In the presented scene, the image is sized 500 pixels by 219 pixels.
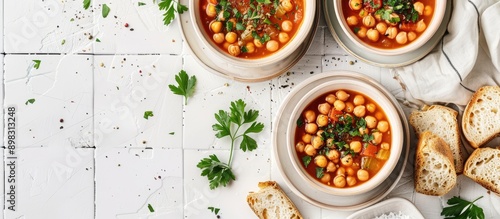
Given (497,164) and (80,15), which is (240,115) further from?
(497,164)

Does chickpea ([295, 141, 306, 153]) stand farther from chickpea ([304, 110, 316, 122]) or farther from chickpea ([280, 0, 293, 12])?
chickpea ([280, 0, 293, 12])

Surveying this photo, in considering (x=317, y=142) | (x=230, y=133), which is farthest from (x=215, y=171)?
(x=317, y=142)

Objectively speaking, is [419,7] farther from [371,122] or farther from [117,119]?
[117,119]

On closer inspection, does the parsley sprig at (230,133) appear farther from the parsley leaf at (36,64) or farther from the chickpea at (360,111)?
the parsley leaf at (36,64)

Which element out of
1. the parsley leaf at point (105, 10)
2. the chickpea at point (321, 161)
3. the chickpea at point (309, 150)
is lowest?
the chickpea at point (321, 161)

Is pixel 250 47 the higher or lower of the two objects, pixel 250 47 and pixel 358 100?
the higher

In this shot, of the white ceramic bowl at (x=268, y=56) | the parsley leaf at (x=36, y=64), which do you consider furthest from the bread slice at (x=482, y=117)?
the parsley leaf at (x=36, y=64)
